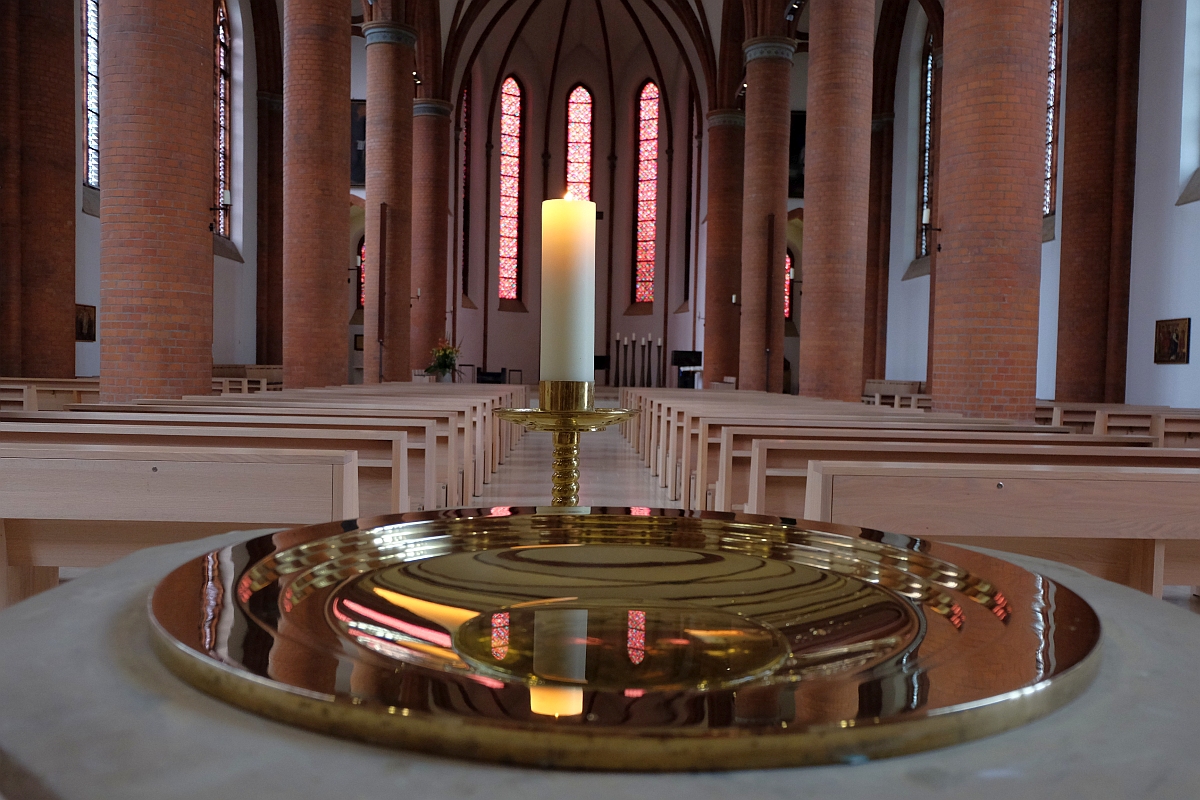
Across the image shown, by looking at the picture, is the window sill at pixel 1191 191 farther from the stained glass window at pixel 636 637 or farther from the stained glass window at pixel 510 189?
the stained glass window at pixel 510 189

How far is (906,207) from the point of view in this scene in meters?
20.3

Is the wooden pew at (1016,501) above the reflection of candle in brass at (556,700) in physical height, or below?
below

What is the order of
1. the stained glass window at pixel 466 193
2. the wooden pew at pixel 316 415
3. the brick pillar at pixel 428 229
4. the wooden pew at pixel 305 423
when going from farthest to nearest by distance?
the stained glass window at pixel 466 193
the brick pillar at pixel 428 229
the wooden pew at pixel 316 415
the wooden pew at pixel 305 423

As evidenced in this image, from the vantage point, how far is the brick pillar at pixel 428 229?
19.1 m

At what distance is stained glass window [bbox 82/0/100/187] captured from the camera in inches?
591

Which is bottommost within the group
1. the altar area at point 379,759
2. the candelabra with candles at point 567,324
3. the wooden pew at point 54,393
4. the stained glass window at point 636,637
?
the wooden pew at point 54,393

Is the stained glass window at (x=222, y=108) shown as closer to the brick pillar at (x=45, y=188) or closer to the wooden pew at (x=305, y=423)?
the brick pillar at (x=45, y=188)

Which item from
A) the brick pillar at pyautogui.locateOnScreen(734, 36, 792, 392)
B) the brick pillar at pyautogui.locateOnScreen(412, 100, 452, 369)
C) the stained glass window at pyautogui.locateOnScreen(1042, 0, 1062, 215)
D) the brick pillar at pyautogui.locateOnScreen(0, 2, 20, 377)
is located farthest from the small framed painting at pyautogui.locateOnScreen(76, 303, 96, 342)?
the stained glass window at pyautogui.locateOnScreen(1042, 0, 1062, 215)

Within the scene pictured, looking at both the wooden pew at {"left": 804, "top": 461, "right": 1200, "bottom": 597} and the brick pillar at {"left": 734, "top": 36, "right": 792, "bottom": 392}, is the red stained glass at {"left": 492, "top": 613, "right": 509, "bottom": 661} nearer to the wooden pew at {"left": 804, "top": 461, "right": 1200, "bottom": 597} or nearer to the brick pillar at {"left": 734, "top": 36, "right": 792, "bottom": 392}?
the wooden pew at {"left": 804, "top": 461, "right": 1200, "bottom": 597}

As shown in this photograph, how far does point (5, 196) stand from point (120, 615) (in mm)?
15361

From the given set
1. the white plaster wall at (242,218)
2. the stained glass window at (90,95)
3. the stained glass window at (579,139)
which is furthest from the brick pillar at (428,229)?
the stained glass window at (579,139)

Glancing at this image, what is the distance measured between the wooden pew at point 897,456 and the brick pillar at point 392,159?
1229cm

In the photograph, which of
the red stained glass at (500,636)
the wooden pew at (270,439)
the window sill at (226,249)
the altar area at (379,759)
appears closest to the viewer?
the altar area at (379,759)

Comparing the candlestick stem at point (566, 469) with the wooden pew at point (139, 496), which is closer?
the candlestick stem at point (566, 469)
